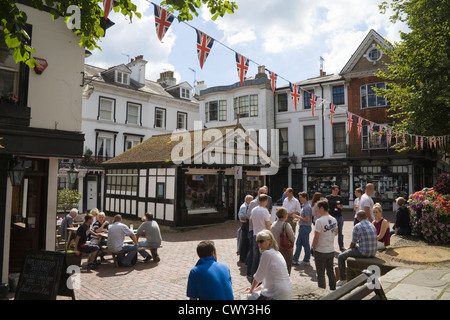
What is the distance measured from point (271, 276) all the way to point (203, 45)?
235 inches

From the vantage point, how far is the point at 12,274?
23.5 ft

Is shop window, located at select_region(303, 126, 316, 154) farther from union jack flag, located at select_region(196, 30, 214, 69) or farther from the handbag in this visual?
the handbag

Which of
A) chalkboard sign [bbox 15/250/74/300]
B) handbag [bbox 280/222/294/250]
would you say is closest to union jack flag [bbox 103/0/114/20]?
chalkboard sign [bbox 15/250/74/300]

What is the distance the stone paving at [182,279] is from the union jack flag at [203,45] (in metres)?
5.36

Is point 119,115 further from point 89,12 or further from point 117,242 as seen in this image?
point 89,12

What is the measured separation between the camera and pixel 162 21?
704 centimetres

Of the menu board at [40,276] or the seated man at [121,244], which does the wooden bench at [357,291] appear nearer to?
the menu board at [40,276]

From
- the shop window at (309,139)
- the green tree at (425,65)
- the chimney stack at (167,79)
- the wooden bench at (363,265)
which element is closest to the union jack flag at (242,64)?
the wooden bench at (363,265)

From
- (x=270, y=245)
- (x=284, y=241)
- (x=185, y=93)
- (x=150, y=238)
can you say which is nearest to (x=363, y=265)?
(x=284, y=241)

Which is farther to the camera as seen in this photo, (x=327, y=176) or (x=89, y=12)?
(x=327, y=176)

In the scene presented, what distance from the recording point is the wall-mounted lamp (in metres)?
6.68

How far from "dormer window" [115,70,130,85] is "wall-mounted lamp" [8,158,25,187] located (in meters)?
22.6

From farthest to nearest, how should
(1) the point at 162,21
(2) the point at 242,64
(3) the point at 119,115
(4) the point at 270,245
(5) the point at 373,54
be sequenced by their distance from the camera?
(3) the point at 119,115, (5) the point at 373,54, (2) the point at 242,64, (1) the point at 162,21, (4) the point at 270,245
